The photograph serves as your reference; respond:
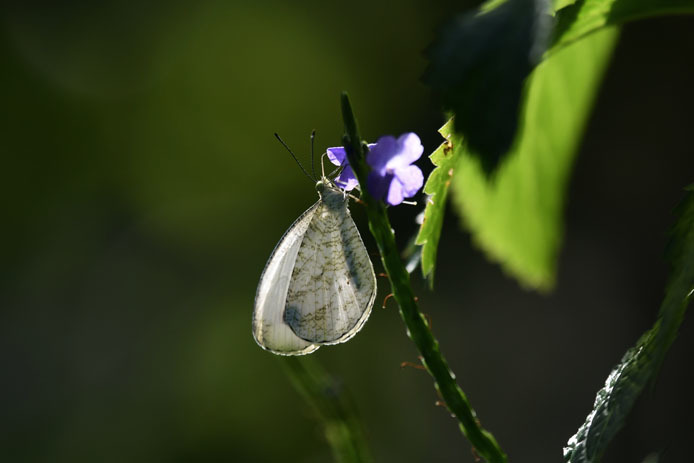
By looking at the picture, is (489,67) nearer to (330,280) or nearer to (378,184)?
(378,184)

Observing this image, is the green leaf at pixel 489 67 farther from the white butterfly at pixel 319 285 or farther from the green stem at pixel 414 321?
the white butterfly at pixel 319 285

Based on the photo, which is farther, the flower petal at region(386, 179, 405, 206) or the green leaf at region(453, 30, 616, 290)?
the green leaf at region(453, 30, 616, 290)

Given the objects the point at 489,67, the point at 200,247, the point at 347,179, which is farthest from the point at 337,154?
the point at 200,247

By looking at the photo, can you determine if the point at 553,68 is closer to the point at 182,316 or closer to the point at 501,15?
the point at 501,15

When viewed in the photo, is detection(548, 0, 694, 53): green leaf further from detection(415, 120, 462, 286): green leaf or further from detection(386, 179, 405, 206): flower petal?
detection(386, 179, 405, 206): flower petal

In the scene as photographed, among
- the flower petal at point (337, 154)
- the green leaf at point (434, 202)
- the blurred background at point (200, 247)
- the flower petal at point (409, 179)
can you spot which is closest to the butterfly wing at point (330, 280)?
the flower petal at point (337, 154)

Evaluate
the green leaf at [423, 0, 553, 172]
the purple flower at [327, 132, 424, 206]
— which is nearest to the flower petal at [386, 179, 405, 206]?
the purple flower at [327, 132, 424, 206]
